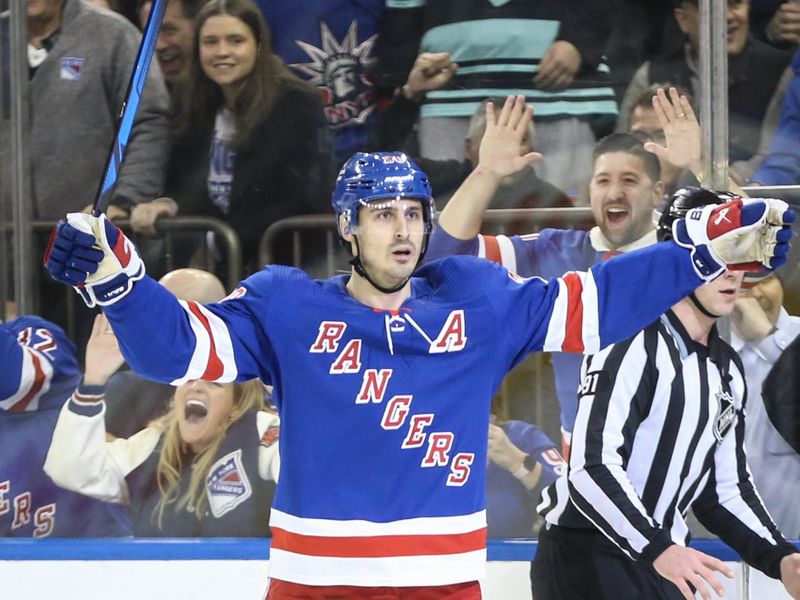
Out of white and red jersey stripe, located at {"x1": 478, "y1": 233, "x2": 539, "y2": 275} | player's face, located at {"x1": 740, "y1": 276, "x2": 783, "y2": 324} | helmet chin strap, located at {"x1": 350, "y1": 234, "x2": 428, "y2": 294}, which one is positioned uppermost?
helmet chin strap, located at {"x1": 350, "y1": 234, "x2": 428, "y2": 294}

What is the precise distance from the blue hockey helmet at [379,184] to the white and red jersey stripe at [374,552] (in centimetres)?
50

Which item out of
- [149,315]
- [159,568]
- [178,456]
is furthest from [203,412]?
[149,315]

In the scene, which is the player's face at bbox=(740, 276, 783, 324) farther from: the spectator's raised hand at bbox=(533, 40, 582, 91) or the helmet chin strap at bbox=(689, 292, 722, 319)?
the spectator's raised hand at bbox=(533, 40, 582, 91)

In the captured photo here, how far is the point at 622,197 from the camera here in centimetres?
323

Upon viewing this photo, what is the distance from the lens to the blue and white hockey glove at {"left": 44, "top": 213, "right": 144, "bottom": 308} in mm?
1879

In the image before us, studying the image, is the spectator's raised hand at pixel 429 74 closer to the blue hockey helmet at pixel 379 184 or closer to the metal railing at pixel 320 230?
the metal railing at pixel 320 230

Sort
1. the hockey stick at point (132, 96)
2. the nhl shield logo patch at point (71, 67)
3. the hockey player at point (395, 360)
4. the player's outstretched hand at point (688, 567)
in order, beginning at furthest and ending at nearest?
1. the nhl shield logo patch at point (71, 67)
2. the player's outstretched hand at point (688, 567)
3. the hockey player at point (395, 360)
4. the hockey stick at point (132, 96)

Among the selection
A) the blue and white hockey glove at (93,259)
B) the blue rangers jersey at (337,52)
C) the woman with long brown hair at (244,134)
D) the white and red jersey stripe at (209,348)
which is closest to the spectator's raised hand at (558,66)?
the blue rangers jersey at (337,52)

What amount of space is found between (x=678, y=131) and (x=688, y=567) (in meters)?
1.23

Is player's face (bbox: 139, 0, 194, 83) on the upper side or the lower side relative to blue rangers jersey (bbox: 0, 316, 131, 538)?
upper

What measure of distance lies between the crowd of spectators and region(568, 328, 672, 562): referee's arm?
0.65 meters

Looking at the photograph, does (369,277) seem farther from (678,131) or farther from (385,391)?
(678,131)

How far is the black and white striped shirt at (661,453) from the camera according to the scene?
8.25 feet

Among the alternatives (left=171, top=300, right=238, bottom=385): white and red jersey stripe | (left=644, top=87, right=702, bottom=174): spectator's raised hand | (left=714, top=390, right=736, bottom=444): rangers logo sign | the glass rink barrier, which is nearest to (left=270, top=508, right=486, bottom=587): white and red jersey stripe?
(left=171, top=300, right=238, bottom=385): white and red jersey stripe
